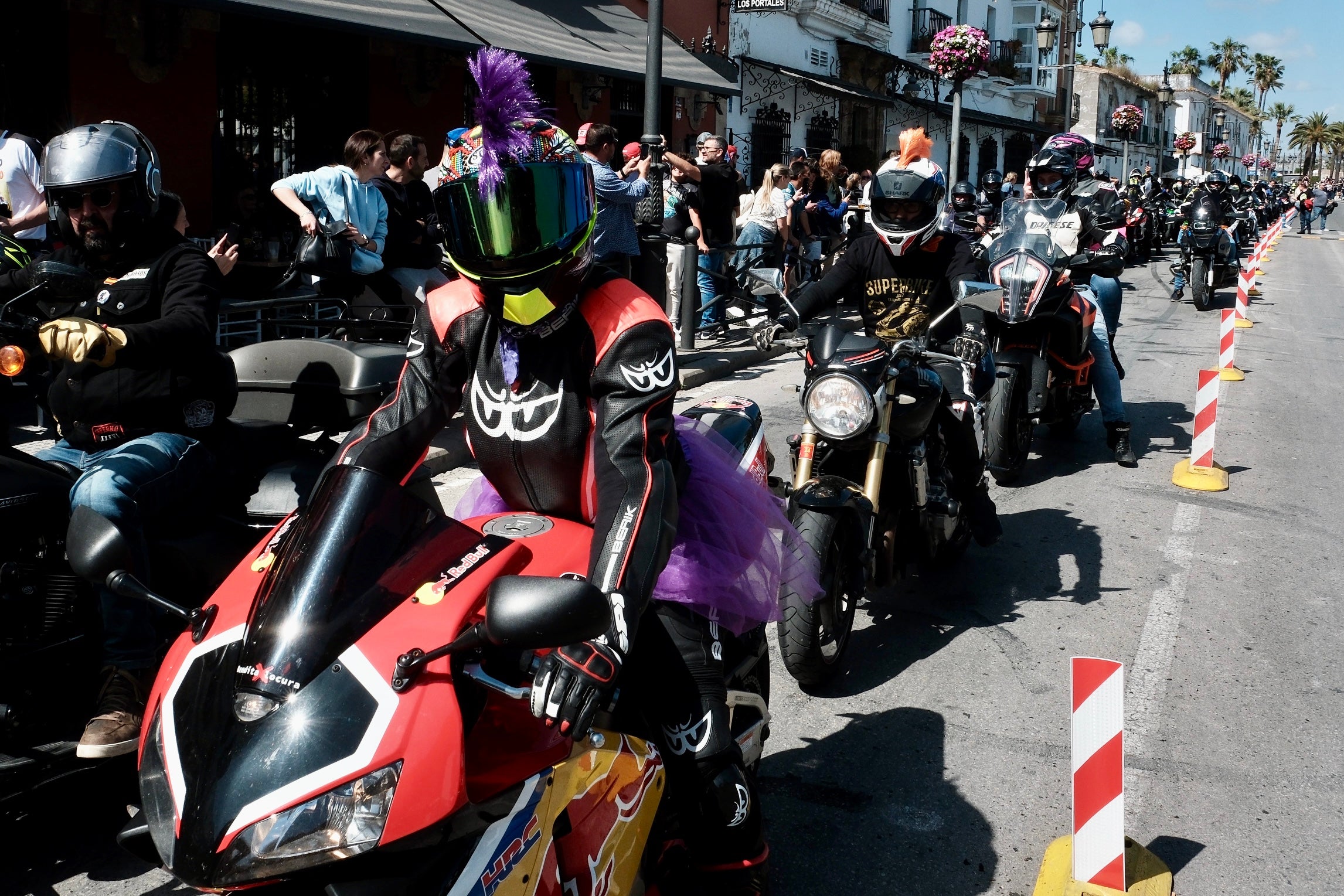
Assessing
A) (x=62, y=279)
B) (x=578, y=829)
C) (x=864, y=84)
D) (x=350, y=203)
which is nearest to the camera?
(x=578, y=829)

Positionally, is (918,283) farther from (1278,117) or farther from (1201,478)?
(1278,117)

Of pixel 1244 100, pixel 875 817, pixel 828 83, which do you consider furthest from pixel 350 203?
pixel 1244 100

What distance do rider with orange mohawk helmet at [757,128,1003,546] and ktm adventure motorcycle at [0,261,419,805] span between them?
186 centimetres

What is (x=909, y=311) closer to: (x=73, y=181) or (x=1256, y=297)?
(x=73, y=181)

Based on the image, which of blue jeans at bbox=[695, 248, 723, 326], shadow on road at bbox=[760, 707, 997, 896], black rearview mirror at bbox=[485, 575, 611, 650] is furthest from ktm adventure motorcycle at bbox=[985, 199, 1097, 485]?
black rearview mirror at bbox=[485, 575, 611, 650]

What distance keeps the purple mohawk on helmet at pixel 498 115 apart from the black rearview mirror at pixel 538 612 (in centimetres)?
90

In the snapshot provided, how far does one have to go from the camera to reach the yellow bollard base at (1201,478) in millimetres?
7488

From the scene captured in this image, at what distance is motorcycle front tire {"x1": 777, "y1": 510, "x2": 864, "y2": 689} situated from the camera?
4.15 m

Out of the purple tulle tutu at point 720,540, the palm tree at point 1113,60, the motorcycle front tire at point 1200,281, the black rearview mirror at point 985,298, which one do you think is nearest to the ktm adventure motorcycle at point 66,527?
the purple tulle tutu at point 720,540

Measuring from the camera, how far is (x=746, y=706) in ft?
10.2

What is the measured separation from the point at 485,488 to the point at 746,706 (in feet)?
2.81

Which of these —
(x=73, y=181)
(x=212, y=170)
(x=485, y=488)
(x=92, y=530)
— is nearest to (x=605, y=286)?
(x=485, y=488)

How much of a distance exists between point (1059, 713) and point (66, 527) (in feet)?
10.7

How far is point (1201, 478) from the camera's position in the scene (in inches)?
298
